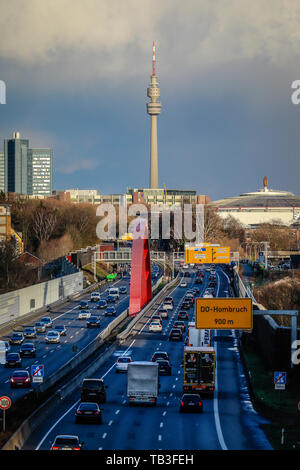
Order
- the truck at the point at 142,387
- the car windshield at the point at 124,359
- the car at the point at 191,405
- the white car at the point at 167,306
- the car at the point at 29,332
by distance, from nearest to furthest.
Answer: the car at the point at 191,405 < the truck at the point at 142,387 < the car windshield at the point at 124,359 < the car at the point at 29,332 < the white car at the point at 167,306

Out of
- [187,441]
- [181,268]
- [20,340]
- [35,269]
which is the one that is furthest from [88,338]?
[181,268]

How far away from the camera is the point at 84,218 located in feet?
568

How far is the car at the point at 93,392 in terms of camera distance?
39.8 metres

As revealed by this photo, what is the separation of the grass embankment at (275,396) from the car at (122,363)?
6.96 metres

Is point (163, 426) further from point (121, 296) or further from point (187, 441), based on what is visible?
point (121, 296)

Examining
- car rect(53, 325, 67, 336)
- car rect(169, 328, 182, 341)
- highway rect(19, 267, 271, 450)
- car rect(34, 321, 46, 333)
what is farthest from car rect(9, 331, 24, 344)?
highway rect(19, 267, 271, 450)

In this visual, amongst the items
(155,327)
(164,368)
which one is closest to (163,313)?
(155,327)

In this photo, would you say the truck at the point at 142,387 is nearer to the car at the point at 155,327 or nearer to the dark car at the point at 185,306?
the car at the point at 155,327

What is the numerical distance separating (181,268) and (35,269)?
39506mm

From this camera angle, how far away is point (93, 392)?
39.8 meters

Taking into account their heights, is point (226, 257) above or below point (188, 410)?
above

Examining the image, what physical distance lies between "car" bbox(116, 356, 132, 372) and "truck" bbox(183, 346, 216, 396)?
890cm

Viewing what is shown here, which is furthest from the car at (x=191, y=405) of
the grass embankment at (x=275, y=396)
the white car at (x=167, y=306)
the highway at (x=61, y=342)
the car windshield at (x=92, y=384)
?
the white car at (x=167, y=306)

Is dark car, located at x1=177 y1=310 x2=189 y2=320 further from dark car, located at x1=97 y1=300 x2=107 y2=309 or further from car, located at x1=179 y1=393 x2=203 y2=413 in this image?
car, located at x1=179 y1=393 x2=203 y2=413
